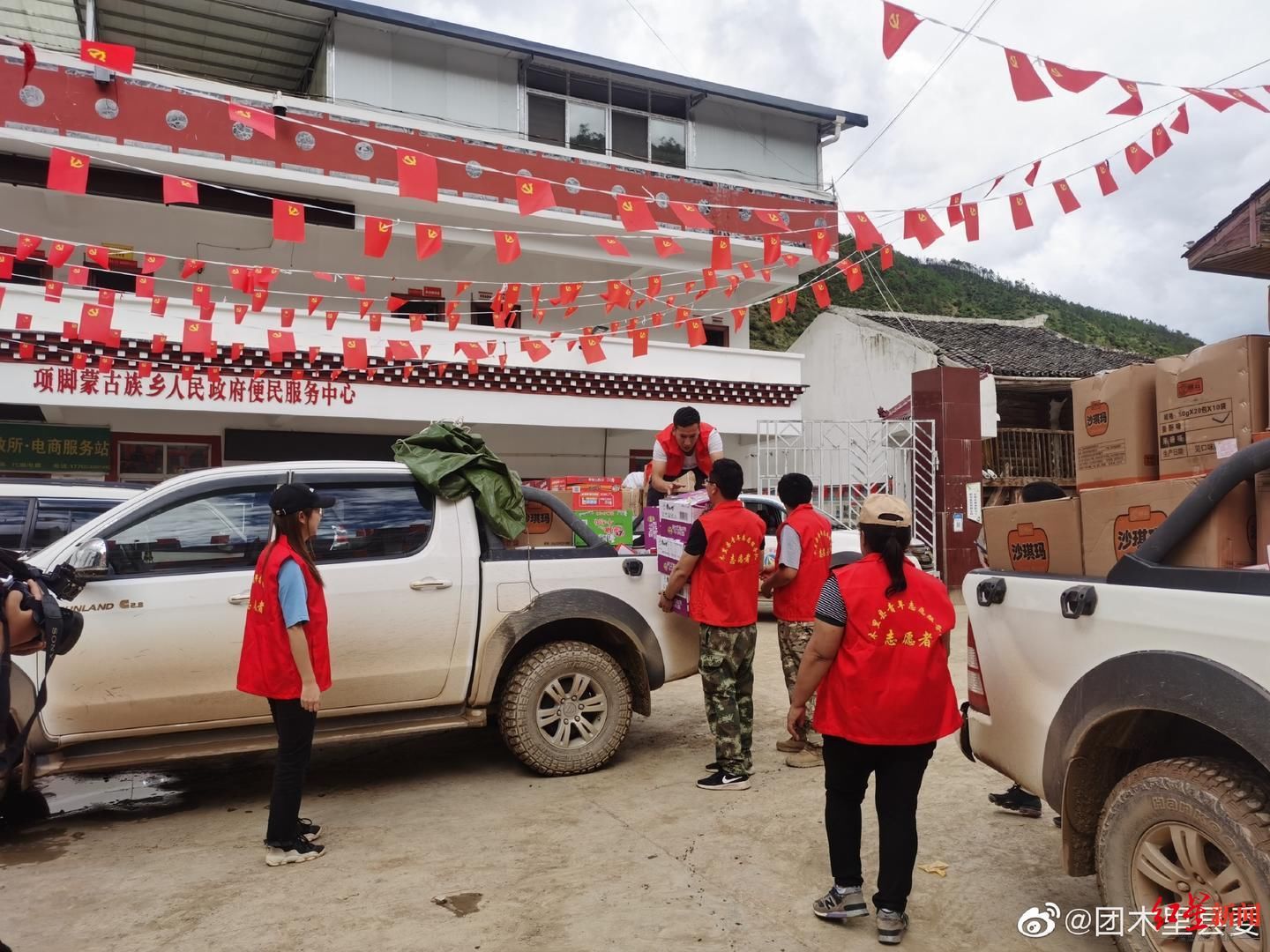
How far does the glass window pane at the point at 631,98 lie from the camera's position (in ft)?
59.8

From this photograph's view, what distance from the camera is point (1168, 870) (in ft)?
8.25

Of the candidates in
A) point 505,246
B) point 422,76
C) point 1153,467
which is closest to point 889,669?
point 1153,467

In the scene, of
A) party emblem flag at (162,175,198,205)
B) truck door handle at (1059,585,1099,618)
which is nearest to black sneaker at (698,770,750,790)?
truck door handle at (1059,585,1099,618)

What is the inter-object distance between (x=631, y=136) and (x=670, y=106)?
1097 millimetres

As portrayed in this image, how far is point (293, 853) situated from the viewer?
3953mm

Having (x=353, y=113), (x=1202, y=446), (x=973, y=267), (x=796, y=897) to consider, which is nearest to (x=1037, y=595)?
(x=1202, y=446)

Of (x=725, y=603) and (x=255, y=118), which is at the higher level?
(x=255, y=118)

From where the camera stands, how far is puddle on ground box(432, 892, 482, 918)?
3438mm

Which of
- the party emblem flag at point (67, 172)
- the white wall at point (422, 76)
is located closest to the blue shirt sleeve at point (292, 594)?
the party emblem flag at point (67, 172)

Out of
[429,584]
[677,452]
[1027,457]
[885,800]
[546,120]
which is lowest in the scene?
[885,800]

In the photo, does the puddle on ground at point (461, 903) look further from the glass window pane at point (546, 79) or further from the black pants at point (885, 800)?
the glass window pane at point (546, 79)

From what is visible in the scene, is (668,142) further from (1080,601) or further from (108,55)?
(1080,601)

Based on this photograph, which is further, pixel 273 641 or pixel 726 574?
pixel 726 574

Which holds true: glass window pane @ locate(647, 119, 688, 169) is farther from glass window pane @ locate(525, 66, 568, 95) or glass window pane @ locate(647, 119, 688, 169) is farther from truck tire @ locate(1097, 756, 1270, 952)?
truck tire @ locate(1097, 756, 1270, 952)
